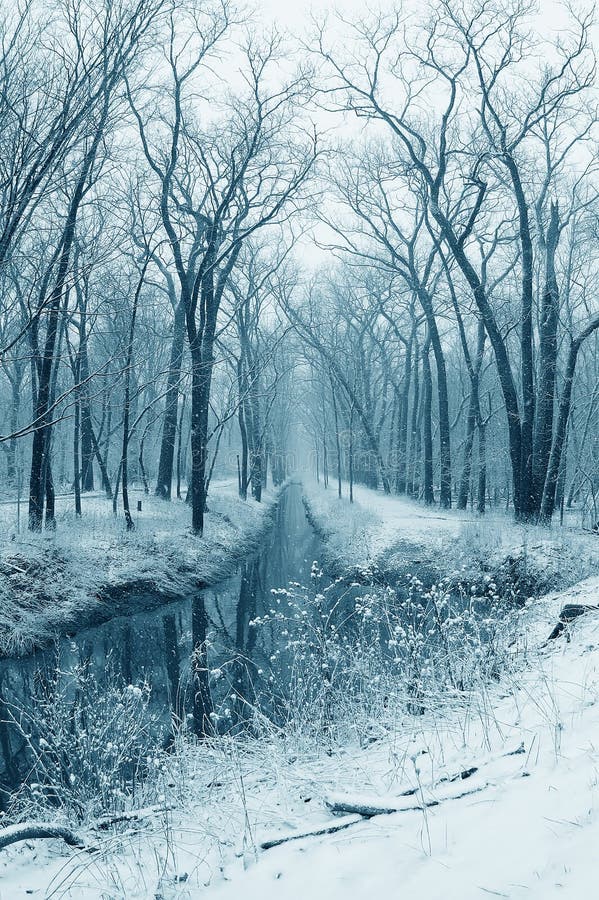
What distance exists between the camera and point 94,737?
5.16 m

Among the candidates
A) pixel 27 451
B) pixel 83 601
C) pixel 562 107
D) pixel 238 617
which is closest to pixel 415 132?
pixel 562 107

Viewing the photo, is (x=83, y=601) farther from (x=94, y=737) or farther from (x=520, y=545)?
(x=520, y=545)

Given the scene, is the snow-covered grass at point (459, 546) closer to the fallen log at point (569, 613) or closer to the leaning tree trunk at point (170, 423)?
the fallen log at point (569, 613)

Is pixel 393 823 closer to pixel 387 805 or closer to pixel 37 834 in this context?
pixel 387 805

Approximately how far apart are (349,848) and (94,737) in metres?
3.20

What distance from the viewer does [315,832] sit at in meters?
3.11

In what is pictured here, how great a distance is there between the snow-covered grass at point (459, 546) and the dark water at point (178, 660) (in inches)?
95.5

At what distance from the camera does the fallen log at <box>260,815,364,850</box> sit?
3080 millimetres

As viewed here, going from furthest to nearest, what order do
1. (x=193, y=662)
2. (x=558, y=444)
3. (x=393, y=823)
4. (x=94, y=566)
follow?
(x=558, y=444) < (x=94, y=566) < (x=193, y=662) < (x=393, y=823)

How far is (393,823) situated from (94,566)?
11548 millimetres

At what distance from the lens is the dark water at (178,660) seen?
7094mm

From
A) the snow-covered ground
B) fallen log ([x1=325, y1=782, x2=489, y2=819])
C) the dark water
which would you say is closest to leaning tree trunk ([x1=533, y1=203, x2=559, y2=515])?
the dark water

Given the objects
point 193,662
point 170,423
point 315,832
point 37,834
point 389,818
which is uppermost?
point 170,423

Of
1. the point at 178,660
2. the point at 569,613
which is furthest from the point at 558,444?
the point at 178,660
